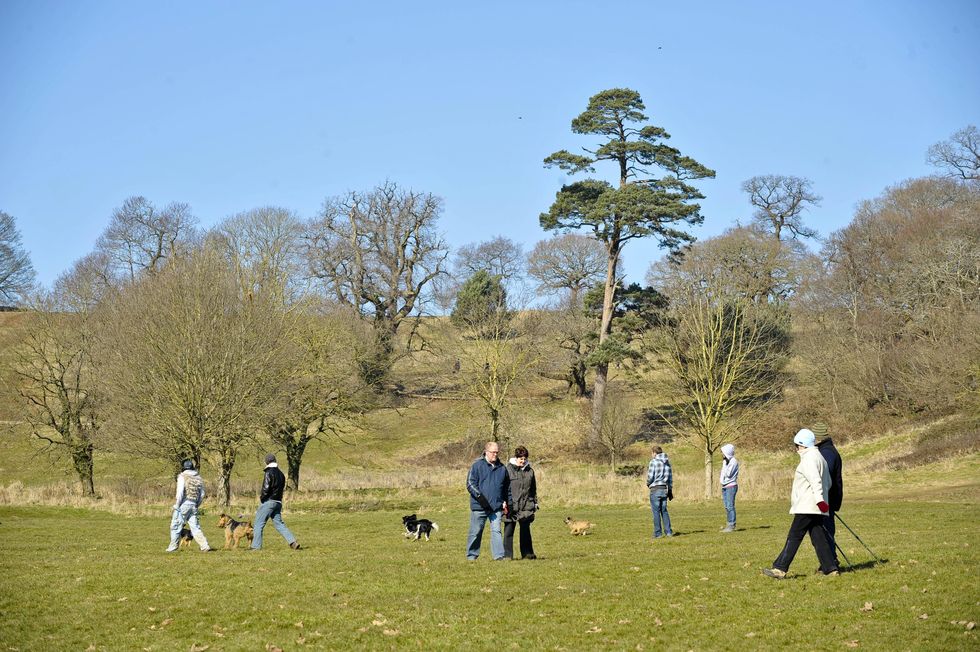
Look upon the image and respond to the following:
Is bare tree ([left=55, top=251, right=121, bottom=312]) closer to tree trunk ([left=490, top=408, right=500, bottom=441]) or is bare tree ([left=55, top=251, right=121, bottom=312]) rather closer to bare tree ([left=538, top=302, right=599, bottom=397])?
tree trunk ([left=490, top=408, right=500, bottom=441])

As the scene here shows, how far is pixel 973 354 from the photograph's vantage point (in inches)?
1704

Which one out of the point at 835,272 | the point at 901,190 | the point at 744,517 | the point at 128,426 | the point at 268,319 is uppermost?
the point at 901,190

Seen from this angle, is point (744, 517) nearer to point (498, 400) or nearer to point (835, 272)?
point (498, 400)

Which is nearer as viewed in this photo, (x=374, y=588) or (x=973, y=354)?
(x=374, y=588)

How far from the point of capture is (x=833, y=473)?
516 inches

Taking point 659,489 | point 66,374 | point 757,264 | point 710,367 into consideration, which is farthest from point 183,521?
point 757,264

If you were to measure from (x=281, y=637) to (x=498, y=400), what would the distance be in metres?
36.9

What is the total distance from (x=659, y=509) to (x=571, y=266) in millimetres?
51704

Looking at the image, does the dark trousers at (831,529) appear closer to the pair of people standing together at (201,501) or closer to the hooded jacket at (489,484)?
the hooded jacket at (489,484)

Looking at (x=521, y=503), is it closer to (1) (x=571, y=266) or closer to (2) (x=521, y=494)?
(2) (x=521, y=494)

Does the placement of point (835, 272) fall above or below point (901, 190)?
below

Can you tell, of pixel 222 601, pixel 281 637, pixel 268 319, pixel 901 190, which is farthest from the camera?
pixel 901 190

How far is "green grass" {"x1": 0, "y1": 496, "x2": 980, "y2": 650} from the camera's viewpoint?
10047mm

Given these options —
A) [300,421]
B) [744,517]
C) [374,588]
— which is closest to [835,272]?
[300,421]
